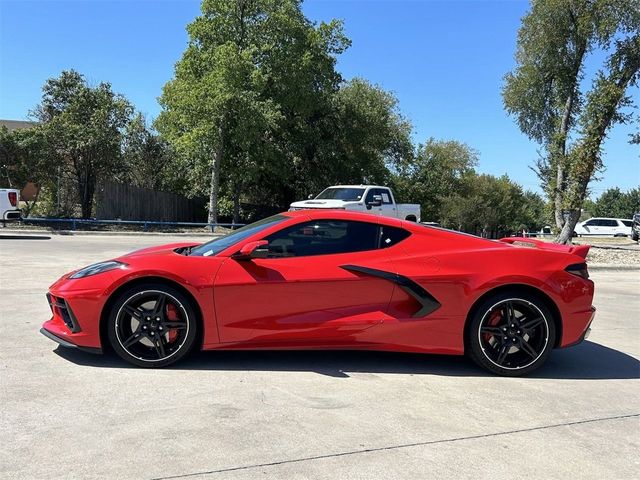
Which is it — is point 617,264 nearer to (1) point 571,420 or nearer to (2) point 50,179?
(1) point 571,420

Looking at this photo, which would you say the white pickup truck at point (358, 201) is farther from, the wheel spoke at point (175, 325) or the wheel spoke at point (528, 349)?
the wheel spoke at point (175, 325)

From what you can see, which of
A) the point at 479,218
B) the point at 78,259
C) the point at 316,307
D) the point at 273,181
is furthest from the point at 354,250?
the point at 479,218

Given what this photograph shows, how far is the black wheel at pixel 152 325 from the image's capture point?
460cm

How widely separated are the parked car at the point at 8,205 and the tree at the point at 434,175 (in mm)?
36139

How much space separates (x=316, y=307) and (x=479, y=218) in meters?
52.9

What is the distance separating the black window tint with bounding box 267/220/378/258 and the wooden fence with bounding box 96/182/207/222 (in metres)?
24.7

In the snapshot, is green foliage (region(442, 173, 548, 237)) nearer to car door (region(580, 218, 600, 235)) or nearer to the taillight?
car door (region(580, 218, 600, 235))

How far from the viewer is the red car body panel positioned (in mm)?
4617

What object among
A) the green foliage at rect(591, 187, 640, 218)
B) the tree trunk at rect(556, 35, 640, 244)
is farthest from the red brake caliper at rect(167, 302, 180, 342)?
the green foliage at rect(591, 187, 640, 218)

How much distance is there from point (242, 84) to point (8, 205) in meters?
13.3

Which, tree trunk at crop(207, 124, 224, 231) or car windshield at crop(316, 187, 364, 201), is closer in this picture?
car windshield at crop(316, 187, 364, 201)

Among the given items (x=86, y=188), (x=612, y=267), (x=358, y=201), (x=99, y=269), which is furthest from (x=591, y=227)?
(x=99, y=269)

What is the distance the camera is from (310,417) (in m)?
3.79

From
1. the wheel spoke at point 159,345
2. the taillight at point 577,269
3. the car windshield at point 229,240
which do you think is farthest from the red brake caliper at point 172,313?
the taillight at point 577,269
